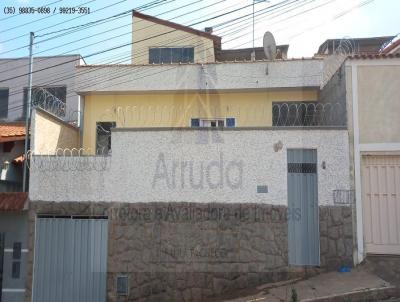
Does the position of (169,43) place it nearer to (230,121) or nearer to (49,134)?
(230,121)

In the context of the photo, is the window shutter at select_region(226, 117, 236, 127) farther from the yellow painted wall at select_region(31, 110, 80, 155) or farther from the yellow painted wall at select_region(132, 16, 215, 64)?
the yellow painted wall at select_region(31, 110, 80, 155)

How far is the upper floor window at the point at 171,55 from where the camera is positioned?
17.8 m

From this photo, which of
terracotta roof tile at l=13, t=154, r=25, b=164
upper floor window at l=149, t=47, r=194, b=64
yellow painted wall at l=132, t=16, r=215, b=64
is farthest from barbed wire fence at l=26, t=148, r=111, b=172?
upper floor window at l=149, t=47, r=194, b=64

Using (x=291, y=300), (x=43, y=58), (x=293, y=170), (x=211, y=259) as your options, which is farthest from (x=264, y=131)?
(x=43, y=58)

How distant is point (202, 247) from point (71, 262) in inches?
122

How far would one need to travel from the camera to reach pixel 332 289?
27.8ft

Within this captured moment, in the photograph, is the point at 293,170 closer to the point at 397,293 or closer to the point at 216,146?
the point at 216,146

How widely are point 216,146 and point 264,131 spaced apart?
45.8 inches

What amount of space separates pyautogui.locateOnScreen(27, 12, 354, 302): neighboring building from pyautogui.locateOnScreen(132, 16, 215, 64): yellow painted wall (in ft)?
26.9

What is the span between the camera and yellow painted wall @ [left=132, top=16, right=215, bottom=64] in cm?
1775

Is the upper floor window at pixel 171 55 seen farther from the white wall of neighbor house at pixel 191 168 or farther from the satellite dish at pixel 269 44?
the white wall of neighbor house at pixel 191 168

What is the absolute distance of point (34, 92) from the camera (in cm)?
1920

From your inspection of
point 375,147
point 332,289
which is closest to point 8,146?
point 332,289

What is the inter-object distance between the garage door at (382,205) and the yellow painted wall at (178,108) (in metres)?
4.73
